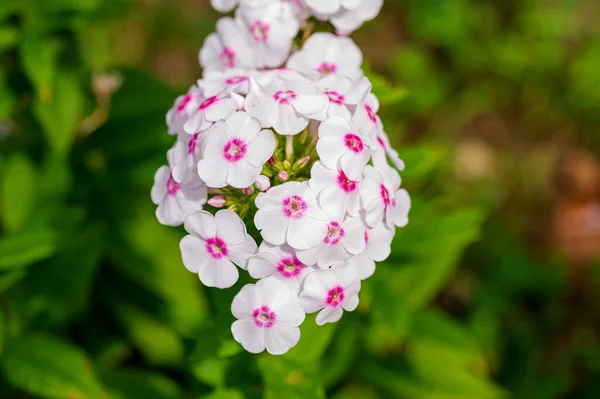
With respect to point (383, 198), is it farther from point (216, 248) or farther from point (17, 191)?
point (17, 191)

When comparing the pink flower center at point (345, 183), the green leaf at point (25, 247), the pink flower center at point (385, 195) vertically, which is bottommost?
the green leaf at point (25, 247)

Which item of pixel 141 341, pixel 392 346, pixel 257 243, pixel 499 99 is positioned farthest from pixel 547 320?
pixel 257 243

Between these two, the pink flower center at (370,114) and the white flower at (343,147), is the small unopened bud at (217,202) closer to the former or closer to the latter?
the white flower at (343,147)

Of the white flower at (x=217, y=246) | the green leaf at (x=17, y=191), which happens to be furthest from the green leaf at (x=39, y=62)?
the white flower at (x=217, y=246)

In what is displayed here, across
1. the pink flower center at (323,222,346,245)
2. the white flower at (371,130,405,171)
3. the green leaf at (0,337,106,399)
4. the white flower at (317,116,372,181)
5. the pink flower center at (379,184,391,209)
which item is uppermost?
the white flower at (371,130,405,171)

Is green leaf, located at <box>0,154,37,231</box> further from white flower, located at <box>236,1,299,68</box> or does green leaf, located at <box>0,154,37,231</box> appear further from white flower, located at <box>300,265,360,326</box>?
white flower, located at <box>300,265,360,326</box>

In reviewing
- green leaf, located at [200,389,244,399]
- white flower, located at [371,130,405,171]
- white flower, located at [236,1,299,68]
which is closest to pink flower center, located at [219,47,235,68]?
white flower, located at [236,1,299,68]

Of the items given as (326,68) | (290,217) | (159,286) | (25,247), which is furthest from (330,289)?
(159,286)
